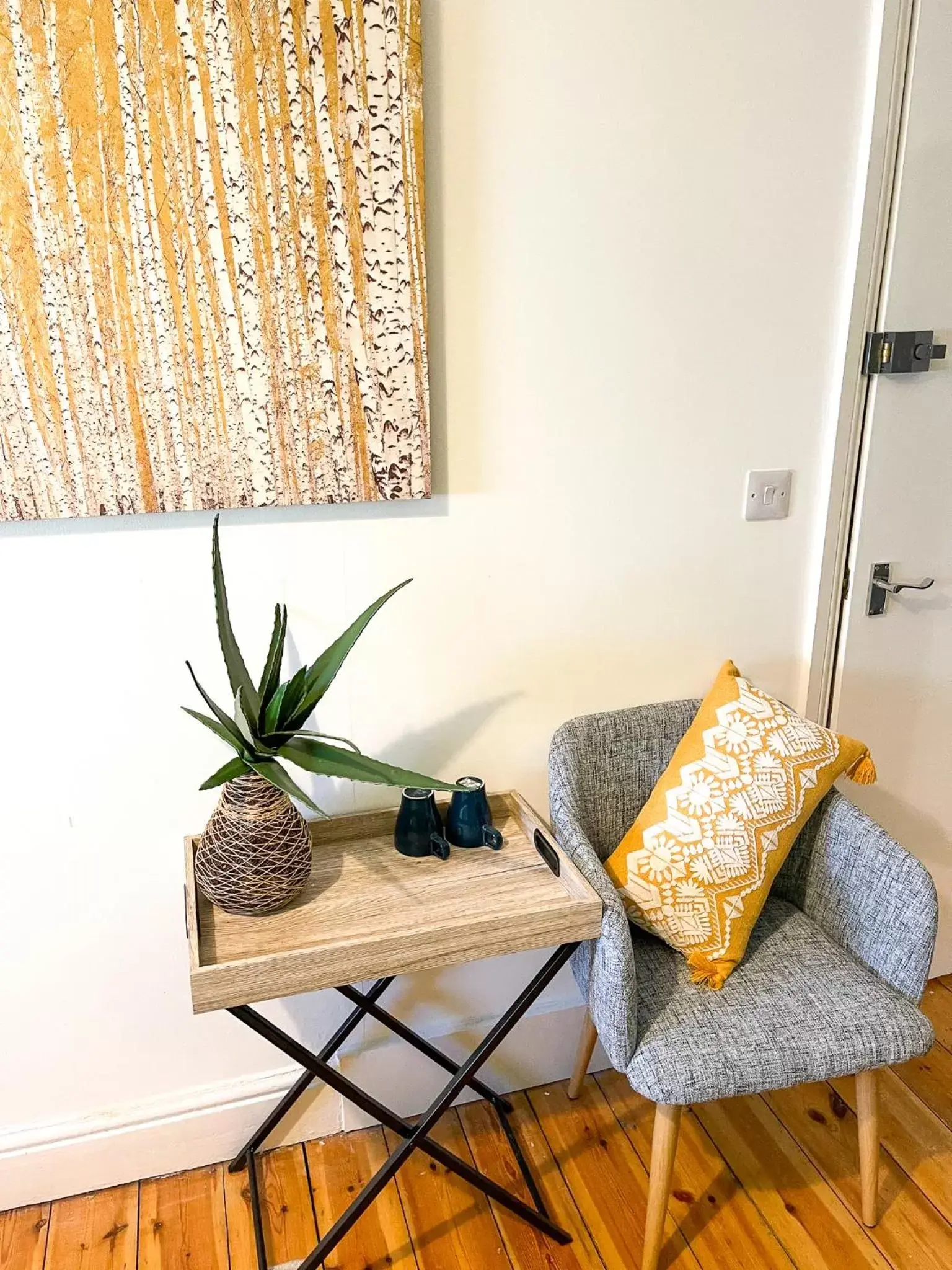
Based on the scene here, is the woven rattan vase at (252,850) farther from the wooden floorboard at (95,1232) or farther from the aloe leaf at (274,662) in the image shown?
the wooden floorboard at (95,1232)

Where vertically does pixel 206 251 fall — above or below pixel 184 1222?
above

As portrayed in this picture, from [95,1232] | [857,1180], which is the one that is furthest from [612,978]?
[95,1232]

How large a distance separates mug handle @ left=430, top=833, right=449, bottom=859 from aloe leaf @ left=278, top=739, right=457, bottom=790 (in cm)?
19

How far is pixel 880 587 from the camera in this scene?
1.79 meters

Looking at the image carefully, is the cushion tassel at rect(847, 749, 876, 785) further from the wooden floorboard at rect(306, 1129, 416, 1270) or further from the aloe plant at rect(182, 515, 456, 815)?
the wooden floorboard at rect(306, 1129, 416, 1270)

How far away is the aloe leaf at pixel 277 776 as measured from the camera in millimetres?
1187

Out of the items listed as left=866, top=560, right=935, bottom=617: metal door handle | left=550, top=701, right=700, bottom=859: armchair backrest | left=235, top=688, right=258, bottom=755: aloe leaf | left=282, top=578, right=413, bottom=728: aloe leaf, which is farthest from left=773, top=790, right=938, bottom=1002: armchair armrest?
left=235, top=688, right=258, bottom=755: aloe leaf

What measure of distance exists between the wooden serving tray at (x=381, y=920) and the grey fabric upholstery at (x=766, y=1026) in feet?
0.69

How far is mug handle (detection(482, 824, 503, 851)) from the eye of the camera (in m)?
1.50

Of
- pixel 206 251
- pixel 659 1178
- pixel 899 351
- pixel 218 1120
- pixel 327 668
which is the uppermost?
pixel 206 251

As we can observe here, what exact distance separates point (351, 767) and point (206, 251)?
0.76m

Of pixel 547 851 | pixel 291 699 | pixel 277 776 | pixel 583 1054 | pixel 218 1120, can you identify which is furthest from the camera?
pixel 583 1054

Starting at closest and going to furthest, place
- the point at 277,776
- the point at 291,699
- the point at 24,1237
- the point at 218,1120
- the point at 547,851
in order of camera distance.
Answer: the point at 277,776 < the point at 291,699 < the point at 547,851 < the point at 24,1237 < the point at 218,1120

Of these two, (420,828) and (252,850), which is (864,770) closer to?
(420,828)
